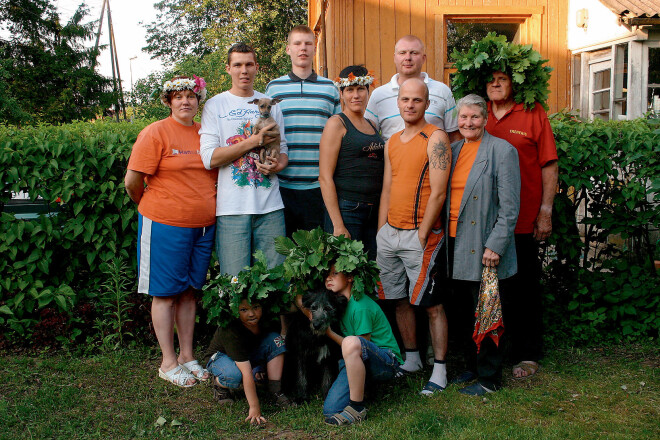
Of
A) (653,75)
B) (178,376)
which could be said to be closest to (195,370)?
(178,376)

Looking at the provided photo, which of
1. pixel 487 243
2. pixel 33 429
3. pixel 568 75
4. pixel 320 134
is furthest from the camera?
pixel 568 75

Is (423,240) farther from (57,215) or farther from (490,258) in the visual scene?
(57,215)

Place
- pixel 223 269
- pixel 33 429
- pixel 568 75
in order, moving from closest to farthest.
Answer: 1. pixel 33 429
2. pixel 223 269
3. pixel 568 75

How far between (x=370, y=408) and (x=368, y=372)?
29 cm

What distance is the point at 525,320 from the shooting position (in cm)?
453

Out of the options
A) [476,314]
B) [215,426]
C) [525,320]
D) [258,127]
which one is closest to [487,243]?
[476,314]

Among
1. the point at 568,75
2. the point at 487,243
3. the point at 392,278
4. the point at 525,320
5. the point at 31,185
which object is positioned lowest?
the point at 525,320

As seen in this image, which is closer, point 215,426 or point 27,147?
point 215,426

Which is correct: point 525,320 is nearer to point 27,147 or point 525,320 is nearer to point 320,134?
point 320,134

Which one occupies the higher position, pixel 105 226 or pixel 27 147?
pixel 27 147

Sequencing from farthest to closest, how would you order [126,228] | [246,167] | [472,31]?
1. [472,31]
2. [126,228]
3. [246,167]

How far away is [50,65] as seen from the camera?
2395 cm

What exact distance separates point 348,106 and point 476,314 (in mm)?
1718

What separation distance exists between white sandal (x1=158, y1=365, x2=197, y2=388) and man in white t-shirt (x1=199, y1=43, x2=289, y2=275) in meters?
0.86
